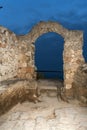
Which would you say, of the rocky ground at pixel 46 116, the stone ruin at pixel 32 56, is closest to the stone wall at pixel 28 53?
the stone ruin at pixel 32 56

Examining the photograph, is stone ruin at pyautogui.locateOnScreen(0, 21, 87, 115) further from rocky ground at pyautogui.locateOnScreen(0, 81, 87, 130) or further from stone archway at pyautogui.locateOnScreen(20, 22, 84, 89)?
rocky ground at pyautogui.locateOnScreen(0, 81, 87, 130)

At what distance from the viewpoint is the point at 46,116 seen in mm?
8781

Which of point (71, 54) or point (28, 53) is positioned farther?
point (28, 53)

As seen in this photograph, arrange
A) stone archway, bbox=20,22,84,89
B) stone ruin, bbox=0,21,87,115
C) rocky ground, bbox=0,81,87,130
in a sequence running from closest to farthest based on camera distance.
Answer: rocky ground, bbox=0,81,87,130
stone ruin, bbox=0,21,87,115
stone archway, bbox=20,22,84,89

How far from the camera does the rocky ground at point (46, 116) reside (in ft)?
25.7

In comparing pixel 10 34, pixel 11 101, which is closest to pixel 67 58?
pixel 10 34

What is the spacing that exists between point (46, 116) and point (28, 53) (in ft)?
15.5

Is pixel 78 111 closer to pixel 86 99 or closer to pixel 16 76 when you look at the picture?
pixel 86 99

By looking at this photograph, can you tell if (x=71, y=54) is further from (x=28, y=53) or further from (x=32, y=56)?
(x=28, y=53)

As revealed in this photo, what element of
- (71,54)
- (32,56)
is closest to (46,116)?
(71,54)

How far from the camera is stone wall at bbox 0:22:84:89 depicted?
10.5 metres

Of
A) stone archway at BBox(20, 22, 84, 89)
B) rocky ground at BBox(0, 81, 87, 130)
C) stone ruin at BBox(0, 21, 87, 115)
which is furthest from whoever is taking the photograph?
stone archway at BBox(20, 22, 84, 89)

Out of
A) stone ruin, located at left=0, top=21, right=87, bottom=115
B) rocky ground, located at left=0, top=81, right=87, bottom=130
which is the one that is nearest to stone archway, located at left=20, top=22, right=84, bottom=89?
stone ruin, located at left=0, top=21, right=87, bottom=115

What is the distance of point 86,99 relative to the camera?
10.4 m
